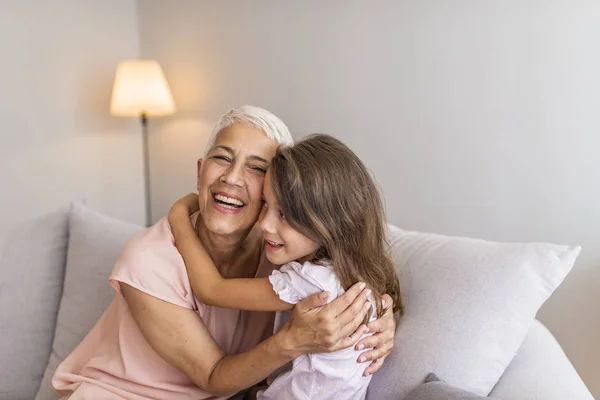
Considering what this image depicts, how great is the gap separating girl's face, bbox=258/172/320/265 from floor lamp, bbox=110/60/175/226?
77.3 inches

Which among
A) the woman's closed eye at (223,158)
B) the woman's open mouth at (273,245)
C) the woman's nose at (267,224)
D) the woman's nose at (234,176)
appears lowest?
the woman's open mouth at (273,245)

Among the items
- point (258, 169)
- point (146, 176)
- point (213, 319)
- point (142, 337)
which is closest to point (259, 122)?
point (258, 169)

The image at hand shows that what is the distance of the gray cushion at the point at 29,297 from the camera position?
6.32 feet

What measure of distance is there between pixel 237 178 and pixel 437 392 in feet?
1.95

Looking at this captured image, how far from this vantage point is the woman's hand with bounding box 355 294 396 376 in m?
1.33

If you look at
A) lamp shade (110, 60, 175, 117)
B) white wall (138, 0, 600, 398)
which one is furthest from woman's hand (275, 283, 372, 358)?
lamp shade (110, 60, 175, 117)

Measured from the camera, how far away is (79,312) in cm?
193

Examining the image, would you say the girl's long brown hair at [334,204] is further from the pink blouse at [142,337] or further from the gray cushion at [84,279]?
the gray cushion at [84,279]

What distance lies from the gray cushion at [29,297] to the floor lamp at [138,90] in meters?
1.19

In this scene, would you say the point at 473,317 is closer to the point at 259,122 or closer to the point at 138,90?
the point at 259,122

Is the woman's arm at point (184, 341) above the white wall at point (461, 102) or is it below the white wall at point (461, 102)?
below

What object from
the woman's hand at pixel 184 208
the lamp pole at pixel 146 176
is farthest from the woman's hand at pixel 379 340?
the lamp pole at pixel 146 176

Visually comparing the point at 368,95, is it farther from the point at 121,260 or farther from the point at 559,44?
the point at 121,260

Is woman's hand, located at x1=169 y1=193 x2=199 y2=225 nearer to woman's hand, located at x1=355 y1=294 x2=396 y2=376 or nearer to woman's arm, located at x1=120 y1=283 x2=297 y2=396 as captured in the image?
woman's arm, located at x1=120 y1=283 x2=297 y2=396
